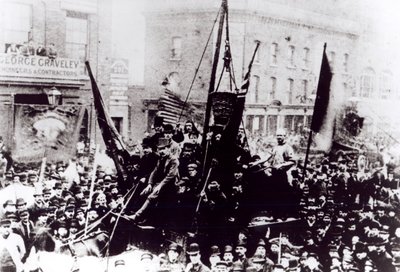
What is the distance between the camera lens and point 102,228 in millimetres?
4191

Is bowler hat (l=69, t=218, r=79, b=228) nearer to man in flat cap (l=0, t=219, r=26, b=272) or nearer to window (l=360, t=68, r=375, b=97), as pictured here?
man in flat cap (l=0, t=219, r=26, b=272)

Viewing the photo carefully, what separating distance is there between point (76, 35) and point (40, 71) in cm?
42

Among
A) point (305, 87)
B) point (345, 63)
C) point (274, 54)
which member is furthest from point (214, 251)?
point (345, 63)

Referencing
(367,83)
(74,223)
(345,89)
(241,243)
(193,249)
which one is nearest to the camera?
(74,223)

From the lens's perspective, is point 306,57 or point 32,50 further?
point 306,57

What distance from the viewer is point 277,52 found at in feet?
14.9

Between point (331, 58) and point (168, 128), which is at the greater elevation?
point (331, 58)

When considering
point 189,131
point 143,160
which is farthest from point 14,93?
point 189,131

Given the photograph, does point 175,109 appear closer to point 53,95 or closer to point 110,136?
point 110,136

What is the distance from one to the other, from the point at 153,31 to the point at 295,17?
139 centimetres

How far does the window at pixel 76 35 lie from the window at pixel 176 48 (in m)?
0.73

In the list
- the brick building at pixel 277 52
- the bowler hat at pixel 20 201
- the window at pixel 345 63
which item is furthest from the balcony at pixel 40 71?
the window at pixel 345 63

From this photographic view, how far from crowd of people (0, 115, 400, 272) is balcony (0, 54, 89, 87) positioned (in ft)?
2.10

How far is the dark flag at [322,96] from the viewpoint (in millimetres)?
4711
